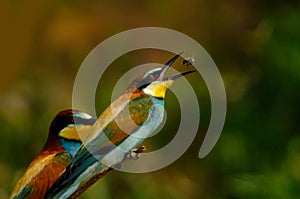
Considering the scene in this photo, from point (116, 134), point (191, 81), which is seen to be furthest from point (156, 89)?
point (191, 81)

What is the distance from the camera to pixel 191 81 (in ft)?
4.02

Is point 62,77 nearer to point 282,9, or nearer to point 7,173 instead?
point 7,173

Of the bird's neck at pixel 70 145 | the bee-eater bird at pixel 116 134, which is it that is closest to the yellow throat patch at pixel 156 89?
the bee-eater bird at pixel 116 134

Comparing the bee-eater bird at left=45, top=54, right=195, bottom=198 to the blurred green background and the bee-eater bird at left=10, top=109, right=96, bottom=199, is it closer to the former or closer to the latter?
the bee-eater bird at left=10, top=109, right=96, bottom=199

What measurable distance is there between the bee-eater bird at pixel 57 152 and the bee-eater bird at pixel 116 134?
0.01m

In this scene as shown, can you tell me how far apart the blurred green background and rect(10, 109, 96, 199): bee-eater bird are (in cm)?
10

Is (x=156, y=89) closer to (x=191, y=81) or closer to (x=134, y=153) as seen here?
(x=134, y=153)

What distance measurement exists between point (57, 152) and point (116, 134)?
3.1 inches

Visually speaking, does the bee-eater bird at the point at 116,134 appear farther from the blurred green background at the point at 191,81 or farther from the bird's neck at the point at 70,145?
the blurred green background at the point at 191,81

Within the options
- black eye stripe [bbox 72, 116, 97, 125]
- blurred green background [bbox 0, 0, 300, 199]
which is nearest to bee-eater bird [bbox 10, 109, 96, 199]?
black eye stripe [bbox 72, 116, 97, 125]

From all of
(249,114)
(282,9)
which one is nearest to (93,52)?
(249,114)

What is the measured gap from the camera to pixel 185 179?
132 centimetres

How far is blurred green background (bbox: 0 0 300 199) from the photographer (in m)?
1.22

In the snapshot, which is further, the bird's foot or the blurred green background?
the blurred green background
